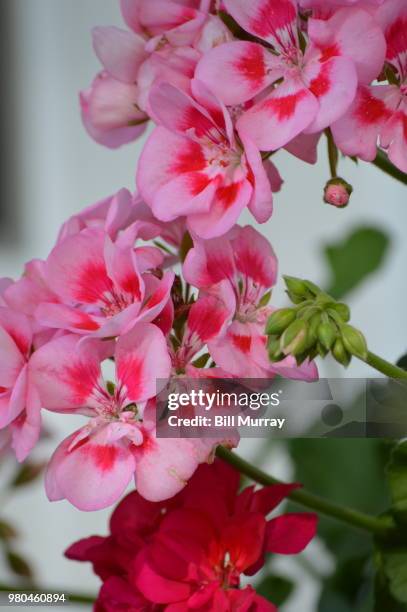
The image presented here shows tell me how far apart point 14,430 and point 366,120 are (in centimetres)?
16

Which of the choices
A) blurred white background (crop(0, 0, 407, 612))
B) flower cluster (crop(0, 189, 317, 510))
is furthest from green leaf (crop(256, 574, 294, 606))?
blurred white background (crop(0, 0, 407, 612))

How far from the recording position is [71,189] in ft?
3.68

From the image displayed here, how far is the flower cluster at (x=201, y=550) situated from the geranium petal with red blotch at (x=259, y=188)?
99mm

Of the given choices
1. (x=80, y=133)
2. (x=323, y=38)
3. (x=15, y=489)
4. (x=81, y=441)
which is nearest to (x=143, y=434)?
(x=81, y=441)

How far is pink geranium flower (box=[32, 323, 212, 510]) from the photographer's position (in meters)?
0.30

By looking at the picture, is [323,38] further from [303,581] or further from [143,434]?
[303,581]

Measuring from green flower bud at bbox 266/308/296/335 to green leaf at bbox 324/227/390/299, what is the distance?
37 centimetres

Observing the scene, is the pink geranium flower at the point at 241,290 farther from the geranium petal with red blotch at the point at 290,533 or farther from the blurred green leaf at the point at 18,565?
the blurred green leaf at the point at 18,565

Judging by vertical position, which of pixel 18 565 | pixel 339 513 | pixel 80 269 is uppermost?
pixel 80 269

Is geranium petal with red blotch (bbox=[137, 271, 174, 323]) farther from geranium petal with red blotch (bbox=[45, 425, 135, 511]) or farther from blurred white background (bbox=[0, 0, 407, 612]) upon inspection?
blurred white background (bbox=[0, 0, 407, 612])

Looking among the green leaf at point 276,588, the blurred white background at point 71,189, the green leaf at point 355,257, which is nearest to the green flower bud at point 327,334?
the green leaf at point 276,588

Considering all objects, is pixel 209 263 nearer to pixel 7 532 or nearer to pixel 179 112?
pixel 179 112

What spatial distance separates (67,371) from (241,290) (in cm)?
7

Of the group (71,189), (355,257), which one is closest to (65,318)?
(355,257)
